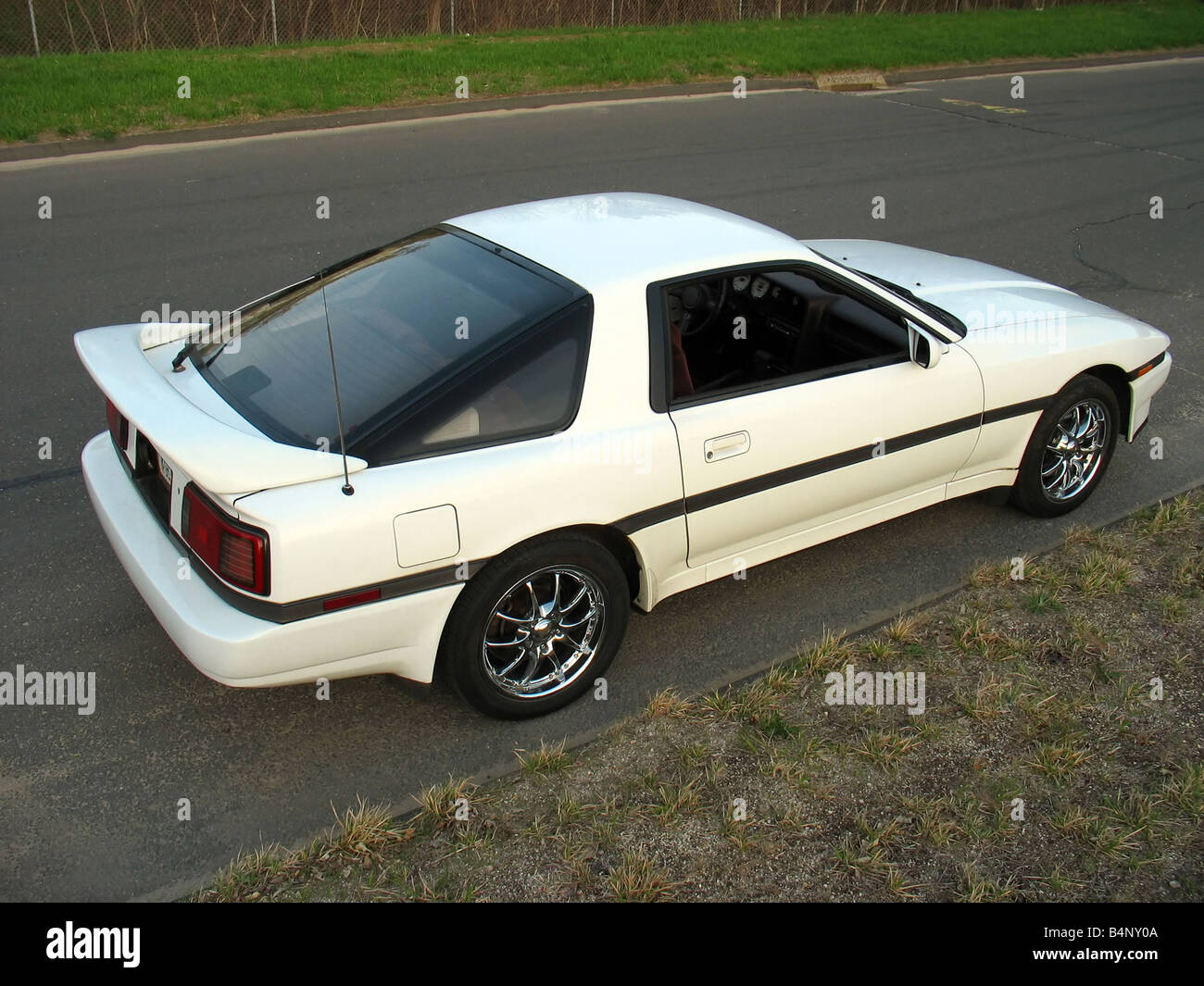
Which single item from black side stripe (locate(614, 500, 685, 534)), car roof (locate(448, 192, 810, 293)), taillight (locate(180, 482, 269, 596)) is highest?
car roof (locate(448, 192, 810, 293))

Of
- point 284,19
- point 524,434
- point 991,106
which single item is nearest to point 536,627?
point 524,434

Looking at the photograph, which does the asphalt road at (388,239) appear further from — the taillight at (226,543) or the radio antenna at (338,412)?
the radio antenna at (338,412)

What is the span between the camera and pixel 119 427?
4066 millimetres

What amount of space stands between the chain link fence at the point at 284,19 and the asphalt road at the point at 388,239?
527 cm

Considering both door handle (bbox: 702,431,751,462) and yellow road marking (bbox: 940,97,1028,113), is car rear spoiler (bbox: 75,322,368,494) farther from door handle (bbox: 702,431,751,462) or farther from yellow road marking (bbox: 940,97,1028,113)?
yellow road marking (bbox: 940,97,1028,113)

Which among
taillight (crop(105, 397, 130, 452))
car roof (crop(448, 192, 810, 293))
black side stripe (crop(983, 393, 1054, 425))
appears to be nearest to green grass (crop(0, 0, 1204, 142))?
taillight (crop(105, 397, 130, 452))

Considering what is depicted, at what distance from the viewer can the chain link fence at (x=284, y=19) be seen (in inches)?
621

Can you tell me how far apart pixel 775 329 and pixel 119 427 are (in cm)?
269

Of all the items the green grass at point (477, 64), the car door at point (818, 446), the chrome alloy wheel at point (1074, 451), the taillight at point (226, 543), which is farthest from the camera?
the green grass at point (477, 64)

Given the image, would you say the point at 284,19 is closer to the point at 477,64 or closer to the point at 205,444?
the point at 477,64

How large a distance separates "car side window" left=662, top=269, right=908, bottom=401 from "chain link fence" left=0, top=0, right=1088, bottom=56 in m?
13.9

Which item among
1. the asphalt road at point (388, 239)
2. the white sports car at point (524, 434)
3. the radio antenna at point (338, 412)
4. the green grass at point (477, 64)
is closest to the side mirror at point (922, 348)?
the white sports car at point (524, 434)

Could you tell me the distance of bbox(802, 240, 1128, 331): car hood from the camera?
16.8 ft
